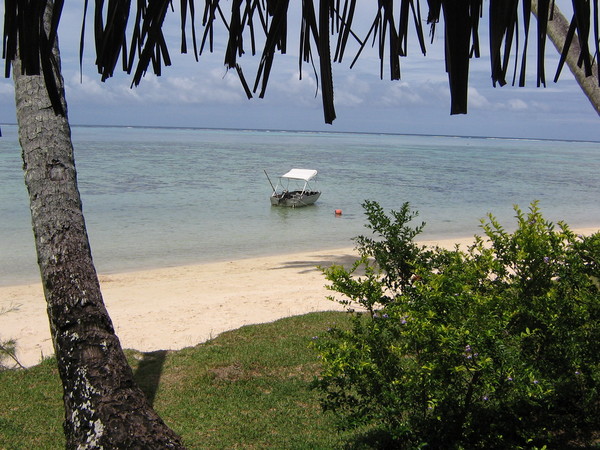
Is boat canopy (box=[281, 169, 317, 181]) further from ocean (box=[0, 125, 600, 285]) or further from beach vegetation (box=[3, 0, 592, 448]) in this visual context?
beach vegetation (box=[3, 0, 592, 448])

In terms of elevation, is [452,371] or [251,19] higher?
[251,19]

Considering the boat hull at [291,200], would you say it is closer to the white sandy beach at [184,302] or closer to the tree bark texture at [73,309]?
the white sandy beach at [184,302]

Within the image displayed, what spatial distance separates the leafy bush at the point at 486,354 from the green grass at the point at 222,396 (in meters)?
0.50

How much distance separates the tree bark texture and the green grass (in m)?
1.17

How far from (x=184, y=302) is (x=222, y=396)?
4788mm

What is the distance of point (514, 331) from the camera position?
14.3 ft

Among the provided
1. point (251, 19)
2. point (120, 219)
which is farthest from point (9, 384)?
point (120, 219)

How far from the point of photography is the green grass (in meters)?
5.23

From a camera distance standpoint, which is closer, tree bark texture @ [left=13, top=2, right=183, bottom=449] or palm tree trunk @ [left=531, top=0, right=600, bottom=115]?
tree bark texture @ [left=13, top=2, right=183, bottom=449]

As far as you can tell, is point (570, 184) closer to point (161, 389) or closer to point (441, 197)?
point (441, 197)

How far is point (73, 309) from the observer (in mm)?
4465

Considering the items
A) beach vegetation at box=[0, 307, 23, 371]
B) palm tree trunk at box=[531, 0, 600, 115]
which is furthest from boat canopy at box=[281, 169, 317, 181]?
palm tree trunk at box=[531, 0, 600, 115]

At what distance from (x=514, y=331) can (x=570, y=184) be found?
41.5 m

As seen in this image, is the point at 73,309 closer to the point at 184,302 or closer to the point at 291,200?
the point at 184,302
